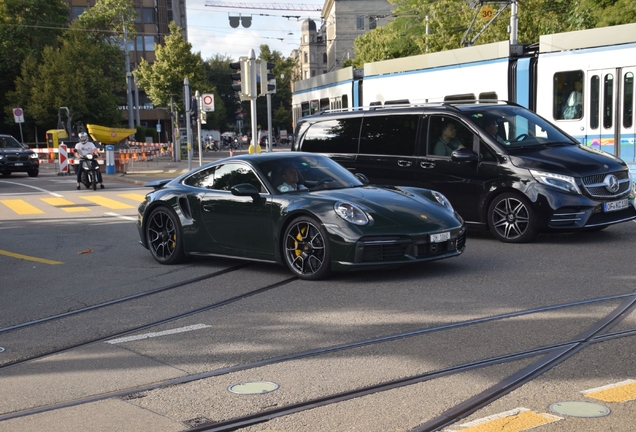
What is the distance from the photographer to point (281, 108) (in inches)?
4651

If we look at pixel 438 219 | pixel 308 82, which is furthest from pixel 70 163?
pixel 438 219

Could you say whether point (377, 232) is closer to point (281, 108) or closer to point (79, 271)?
point (79, 271)

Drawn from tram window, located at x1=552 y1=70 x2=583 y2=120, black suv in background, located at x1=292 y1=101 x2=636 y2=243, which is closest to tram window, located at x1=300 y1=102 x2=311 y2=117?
tram window, located at x1=552 y1=70 x2=583 y2=120

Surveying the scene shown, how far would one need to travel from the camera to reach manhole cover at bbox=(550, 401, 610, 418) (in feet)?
14.6

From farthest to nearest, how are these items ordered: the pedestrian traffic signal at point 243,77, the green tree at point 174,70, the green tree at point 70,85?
the green tree at point 174,70 → the green tree at point 70,85 → the pedestrian traffic signal at point 243,77

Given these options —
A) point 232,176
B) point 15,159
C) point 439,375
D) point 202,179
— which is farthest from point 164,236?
point 15,159

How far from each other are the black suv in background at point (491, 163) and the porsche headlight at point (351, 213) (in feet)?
10.0

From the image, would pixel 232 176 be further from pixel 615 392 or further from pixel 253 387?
pixel 615 392

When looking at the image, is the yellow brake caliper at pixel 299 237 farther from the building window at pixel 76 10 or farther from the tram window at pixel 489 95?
the building window at pixel 76 10

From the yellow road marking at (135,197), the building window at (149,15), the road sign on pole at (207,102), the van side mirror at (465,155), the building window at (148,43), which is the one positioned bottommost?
the yellow road marking at (135,197)

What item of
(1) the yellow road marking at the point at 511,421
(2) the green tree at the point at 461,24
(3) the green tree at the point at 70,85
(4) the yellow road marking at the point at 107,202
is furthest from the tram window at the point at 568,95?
(3) the green tree at the point at 70,85

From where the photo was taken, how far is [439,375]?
209 inches

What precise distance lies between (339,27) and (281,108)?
13.4 meters

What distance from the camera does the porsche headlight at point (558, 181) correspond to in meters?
10.8
